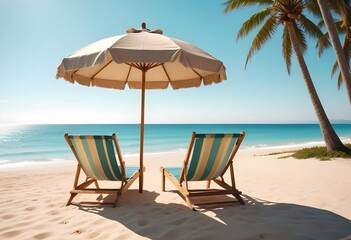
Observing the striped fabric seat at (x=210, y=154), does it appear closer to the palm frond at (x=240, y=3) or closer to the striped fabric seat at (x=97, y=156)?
the striped fabric seat at (x=97, y=156)

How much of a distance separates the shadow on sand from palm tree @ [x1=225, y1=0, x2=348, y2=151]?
604 centimetres

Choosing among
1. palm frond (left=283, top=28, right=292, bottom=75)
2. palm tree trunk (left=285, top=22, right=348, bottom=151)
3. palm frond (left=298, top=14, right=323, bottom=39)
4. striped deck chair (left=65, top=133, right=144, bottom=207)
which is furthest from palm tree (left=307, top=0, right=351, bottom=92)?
striped deck chair (left=65, top=133, right=144, bottom=207)

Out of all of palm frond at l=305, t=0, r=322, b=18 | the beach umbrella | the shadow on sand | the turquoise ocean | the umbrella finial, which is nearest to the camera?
the shadow on sand

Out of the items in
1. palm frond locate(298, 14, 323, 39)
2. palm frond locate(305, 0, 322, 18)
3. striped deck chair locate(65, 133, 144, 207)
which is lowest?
striped deck chair locate(65, 133, 144, 207)

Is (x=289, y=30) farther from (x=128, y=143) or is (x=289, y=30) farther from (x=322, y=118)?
(x=128, y=143)

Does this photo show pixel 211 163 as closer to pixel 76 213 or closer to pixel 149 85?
pixel 76 213

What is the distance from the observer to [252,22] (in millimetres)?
10508

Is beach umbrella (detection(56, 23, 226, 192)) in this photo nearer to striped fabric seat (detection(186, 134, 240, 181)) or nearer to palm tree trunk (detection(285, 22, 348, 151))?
striped fabric seat (detection(186, 134, 240, 181))

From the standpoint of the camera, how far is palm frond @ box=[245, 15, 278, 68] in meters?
10.1

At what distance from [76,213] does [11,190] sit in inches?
95.8

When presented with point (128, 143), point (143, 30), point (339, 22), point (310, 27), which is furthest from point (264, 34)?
point (128, 143)

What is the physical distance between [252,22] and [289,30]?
1935 millimetres

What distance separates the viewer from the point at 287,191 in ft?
13.6

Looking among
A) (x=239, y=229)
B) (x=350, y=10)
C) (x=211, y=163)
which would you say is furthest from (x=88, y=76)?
(x=350, y=10)
